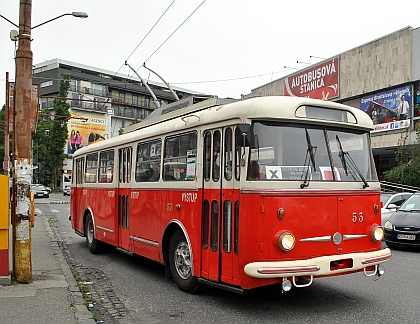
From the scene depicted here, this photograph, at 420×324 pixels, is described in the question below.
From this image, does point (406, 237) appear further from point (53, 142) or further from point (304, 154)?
point (53, 142)

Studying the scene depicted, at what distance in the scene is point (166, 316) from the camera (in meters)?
6.29

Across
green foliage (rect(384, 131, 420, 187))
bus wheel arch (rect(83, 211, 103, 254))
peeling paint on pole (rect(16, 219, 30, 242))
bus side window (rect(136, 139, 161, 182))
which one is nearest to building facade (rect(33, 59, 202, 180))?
green foliage (rect(384, 131, 420, 187))

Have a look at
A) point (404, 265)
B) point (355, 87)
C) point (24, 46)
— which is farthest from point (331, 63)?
point (24, 46)

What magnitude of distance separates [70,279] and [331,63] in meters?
36.5

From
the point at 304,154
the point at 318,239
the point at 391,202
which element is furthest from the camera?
the point at 391,202

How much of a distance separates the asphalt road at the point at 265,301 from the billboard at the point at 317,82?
1297 inches

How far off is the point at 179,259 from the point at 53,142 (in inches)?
2363

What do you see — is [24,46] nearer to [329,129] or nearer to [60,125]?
[329,129]

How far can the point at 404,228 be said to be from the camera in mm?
12492

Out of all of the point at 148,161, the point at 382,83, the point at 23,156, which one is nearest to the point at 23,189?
the point at 23,156

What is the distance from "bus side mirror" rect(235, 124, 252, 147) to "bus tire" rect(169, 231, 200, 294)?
6.62ft

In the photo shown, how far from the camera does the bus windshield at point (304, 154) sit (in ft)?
20.1

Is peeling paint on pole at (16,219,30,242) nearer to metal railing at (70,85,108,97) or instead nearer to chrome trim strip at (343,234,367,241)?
chrome trim strip at (343,234,367,241)

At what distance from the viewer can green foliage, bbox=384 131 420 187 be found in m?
29.1
